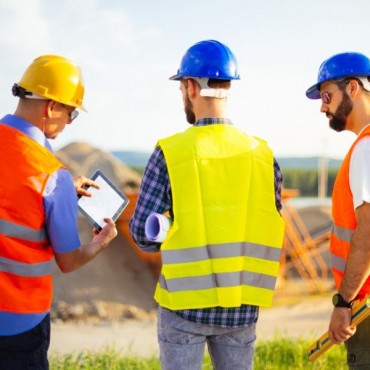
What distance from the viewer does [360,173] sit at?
10.0 ft

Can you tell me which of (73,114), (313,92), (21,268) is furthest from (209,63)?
(21,268)

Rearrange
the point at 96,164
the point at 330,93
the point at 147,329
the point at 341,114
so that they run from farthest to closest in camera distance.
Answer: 1. the point at 96,164
2. the point at 147,329
3. the point at 330,93
4. the point at 341,114

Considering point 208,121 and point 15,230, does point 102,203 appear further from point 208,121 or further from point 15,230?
point 208,121

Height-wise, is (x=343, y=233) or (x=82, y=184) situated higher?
(x=82, y=184)

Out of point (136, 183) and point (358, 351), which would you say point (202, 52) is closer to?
point (358, 351)

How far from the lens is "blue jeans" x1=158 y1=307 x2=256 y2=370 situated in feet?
9.88

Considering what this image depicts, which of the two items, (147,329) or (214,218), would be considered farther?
(147,329)

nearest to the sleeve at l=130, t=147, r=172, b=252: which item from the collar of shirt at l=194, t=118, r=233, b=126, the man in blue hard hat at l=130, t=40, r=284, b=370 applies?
the man in blue hard hat at l=130, t=40, r=284, b=370

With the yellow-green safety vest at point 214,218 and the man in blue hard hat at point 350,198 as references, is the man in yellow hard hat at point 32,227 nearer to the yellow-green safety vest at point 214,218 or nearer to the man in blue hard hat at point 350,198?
the yellow-green safety vest at point 214,218

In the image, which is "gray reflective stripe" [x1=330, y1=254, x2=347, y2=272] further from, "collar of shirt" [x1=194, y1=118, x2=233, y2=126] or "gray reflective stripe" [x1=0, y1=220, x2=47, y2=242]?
"gray reflective stripe" [x1=0, y1=220, x2=47, y2=242]

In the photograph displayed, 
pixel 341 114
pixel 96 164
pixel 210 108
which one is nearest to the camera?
pixel 210 108

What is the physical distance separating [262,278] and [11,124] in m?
1.26

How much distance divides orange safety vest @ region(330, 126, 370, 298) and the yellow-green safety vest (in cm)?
33

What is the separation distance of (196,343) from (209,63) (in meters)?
1.21
